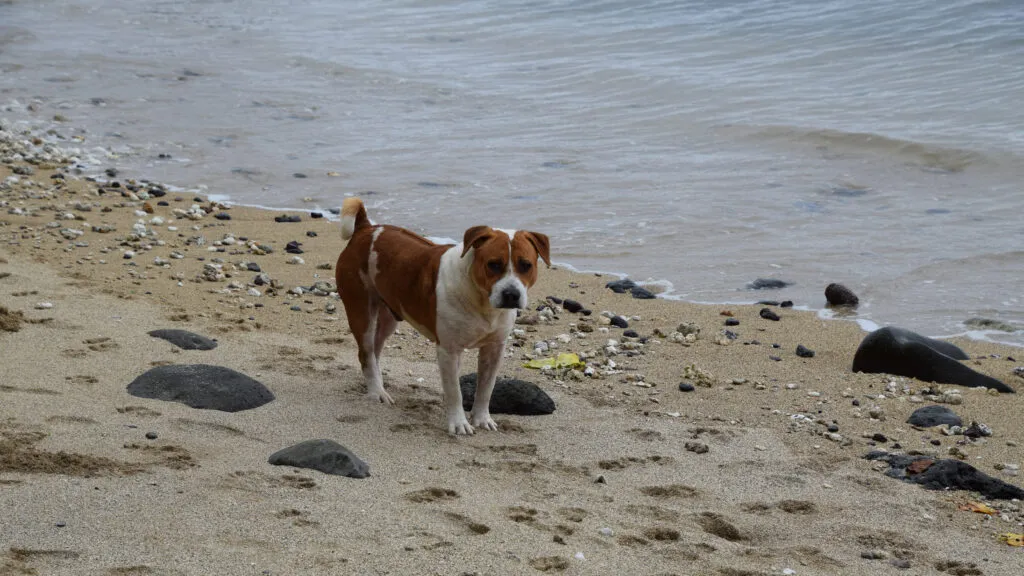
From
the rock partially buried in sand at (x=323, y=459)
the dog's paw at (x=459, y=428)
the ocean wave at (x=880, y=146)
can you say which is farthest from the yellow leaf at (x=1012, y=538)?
the ocean wave at (x=880, y=146)

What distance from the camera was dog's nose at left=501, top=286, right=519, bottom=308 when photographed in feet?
18.0

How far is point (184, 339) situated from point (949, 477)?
14.5ft

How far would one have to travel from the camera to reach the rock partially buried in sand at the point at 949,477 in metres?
5.41

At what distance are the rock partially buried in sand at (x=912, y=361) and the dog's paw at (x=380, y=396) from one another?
3.12 meters

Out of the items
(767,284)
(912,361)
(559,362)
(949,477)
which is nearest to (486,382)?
(559,362)

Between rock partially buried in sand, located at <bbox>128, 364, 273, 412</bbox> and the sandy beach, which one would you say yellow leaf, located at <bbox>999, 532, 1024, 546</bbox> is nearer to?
the sandy beach

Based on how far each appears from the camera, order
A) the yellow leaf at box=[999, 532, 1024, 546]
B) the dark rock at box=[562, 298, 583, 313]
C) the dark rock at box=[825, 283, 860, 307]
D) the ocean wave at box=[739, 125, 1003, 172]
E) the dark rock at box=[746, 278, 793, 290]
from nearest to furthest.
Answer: the yellow leaf at box=[999, 532, 1024, 546] → the dark rock at box=[562, 298, 583, 313] → the dark rock at box=[825, 283, 860, 307] → the dark rock at box=[746, 278, 793, 290] → the ocean wave at box=[739, 125, 1003, 172]

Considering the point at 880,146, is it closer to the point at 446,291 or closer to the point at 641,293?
the point at 641,293

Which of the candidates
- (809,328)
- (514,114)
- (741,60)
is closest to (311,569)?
(809,328)

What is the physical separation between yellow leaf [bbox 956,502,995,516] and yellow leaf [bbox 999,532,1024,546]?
0.72ft

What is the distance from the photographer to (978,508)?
5.26 m

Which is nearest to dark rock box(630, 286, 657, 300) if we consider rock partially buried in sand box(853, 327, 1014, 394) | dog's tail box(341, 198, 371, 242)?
rock partially buried in sand box(853, 327, 1014, 394)

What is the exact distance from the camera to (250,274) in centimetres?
917

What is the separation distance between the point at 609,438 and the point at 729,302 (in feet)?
10.9
